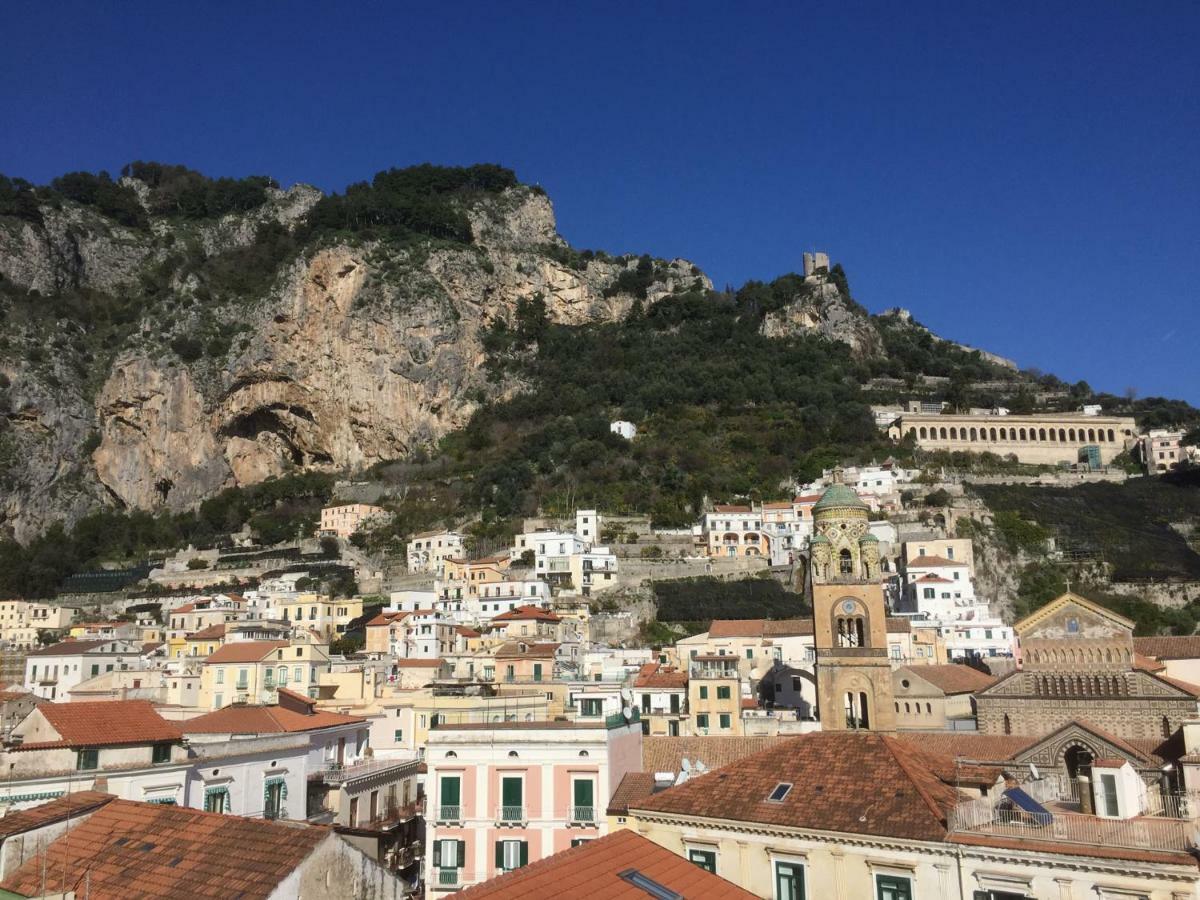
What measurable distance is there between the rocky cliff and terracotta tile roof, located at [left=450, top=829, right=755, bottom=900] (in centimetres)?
10132

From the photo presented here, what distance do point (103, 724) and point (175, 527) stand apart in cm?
9317

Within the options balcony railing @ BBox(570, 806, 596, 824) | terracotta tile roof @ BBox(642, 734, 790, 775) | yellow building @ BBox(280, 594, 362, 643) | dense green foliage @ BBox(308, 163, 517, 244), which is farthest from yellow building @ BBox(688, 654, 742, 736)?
dense green foliage @ BBox(308, 163, 517, 244)

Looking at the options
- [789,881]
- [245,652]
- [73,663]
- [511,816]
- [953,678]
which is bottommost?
[789,881]

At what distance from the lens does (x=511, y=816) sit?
62.0 ft

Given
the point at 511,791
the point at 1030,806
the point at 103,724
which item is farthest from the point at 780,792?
the point at 103,724

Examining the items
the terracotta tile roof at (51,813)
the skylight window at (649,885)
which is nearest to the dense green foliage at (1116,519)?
the skylight window at (649,885)

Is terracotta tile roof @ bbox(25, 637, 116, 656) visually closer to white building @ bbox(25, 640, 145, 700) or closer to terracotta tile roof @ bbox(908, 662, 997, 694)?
white building @ bbox(25, 640, 145, 700)

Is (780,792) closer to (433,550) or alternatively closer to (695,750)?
(695,750)

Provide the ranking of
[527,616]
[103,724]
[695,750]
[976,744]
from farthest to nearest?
1. [527,616]
2. [976,744]
3. [695,750]
4. [103,724]

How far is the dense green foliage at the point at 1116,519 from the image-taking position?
223 ft

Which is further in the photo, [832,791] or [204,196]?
[204,196]

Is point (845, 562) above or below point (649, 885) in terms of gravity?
above

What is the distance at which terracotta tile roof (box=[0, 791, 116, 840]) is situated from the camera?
1315 centimetres

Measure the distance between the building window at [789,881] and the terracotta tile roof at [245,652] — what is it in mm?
31315
